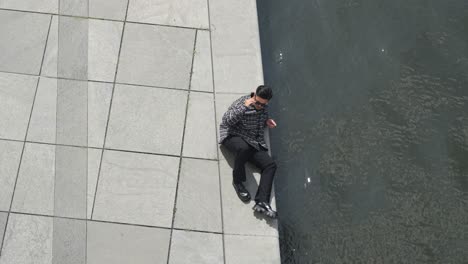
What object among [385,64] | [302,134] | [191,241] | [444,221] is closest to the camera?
[191,241]

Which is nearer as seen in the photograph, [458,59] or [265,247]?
[265,247]

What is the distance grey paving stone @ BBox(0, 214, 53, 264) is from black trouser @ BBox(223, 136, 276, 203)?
94.2 inches

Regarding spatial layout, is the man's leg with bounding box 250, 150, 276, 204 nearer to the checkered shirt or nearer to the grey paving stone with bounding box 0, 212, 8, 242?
the checkered shirt

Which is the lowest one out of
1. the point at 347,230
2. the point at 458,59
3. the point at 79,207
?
the point at 79,207

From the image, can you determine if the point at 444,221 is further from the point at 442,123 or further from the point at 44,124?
the point at 44,124

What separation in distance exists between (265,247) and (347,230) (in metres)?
1.15

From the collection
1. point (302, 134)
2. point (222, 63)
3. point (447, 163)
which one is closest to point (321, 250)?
point (302, 134)

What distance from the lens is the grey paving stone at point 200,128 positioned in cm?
752

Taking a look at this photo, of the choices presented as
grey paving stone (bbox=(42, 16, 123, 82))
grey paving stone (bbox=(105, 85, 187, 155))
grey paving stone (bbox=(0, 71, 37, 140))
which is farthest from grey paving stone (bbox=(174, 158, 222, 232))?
grey paving stone (bbox=(0, 71, 37, 140))

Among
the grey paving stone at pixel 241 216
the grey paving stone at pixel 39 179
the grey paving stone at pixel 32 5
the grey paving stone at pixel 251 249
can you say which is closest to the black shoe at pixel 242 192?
the grey paving stone at pixel 241 216

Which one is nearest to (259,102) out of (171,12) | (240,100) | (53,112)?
(240,100)

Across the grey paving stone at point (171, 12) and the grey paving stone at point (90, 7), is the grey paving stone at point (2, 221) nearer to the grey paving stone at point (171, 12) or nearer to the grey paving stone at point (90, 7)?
the grey paving stone at point (90, 7)

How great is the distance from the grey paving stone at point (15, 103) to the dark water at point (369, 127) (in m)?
3.34

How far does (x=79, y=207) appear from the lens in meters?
7.09
